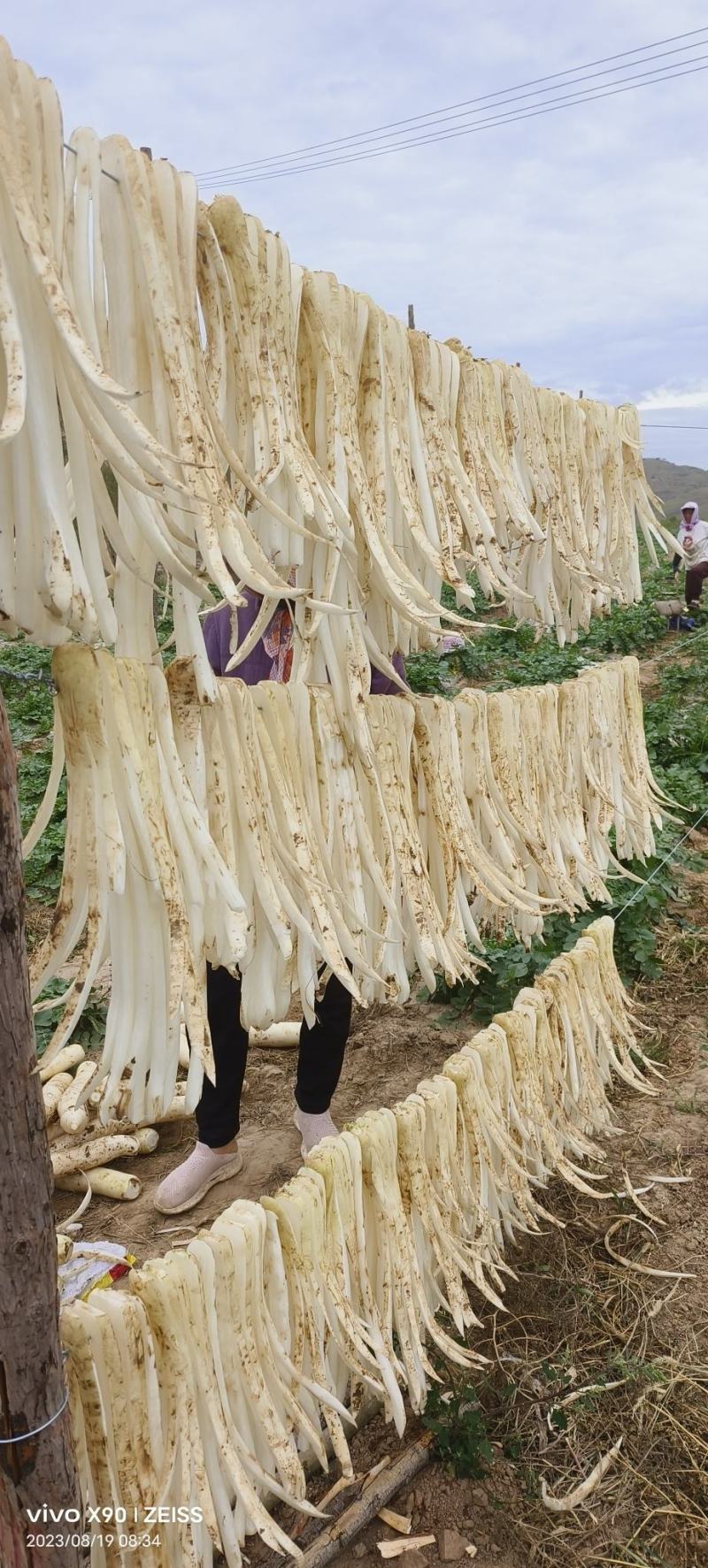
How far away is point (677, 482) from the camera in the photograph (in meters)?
69.4

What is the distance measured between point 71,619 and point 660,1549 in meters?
2.23

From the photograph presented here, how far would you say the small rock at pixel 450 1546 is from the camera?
6.52ft

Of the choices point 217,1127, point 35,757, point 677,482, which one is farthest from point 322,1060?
point 677,482

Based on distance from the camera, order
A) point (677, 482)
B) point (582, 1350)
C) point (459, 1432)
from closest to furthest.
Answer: point (459, 1432) → point (582, 1350) → point (677, 482)

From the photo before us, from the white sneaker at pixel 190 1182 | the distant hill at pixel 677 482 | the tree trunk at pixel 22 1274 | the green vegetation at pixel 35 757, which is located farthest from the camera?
the distant hill at pixel 677 482

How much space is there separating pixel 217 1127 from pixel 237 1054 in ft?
1.27

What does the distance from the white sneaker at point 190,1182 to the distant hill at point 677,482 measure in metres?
50.6

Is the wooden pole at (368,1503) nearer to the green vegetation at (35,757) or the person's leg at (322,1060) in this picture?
the person's leg at (322,1060)

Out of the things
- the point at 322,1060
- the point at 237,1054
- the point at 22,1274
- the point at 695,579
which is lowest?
the point at 322,1060

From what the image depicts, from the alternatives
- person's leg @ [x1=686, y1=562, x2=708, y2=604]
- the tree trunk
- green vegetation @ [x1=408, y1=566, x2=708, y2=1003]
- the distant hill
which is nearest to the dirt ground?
green vegetation @ [x1=408, y1=566, x2=708, y2=1003]

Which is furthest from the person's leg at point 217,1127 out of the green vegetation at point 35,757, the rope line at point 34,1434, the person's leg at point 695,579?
the person's leg at point 695,579

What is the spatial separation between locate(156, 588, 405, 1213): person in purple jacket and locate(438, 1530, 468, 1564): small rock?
113 cm

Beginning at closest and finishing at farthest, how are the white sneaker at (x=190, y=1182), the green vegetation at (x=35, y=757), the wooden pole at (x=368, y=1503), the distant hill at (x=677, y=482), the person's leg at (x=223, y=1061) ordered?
the wooden pole at (x=368, y=1503) < the person's leg at (x=223, y=1061) < the white sneaker at (x=190, y=1182) < the green vegetation at (x=35, y=757) < the distant hill at (x=677, y=482)

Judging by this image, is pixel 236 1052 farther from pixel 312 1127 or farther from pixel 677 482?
pixel 677 482
